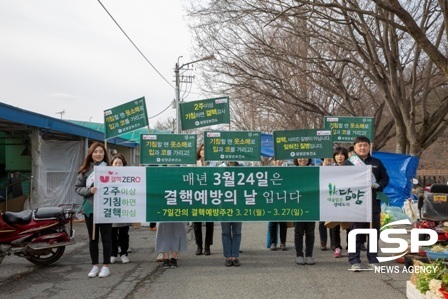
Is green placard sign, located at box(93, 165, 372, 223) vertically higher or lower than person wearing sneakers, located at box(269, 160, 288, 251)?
higher

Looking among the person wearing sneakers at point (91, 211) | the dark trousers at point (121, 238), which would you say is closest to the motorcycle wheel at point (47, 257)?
the dark trousers at point (121, 238)

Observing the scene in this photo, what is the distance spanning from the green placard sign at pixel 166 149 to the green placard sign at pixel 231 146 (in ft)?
1.71

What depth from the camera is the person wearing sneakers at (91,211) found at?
23.6ft

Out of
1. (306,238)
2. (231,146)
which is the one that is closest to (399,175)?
(231,146)

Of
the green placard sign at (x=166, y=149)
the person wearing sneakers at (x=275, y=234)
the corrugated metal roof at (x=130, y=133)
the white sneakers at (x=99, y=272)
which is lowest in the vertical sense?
the white sneakers at (x=99, y=272)

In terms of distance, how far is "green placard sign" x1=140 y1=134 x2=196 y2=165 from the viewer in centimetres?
951

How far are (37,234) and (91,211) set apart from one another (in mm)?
1155

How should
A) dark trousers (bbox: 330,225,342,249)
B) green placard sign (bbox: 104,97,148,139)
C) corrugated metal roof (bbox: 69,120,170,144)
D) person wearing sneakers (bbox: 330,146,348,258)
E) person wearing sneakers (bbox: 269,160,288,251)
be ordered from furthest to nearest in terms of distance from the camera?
corrugated metal roof (bbox: 69,120,170,144) < green placard sign (bbox: 104,97,148,139) < person wearing sneakers (bbox: 269,160,288,251) < dark trousers (bbox: 330,225,342,249) < person wearing sneakers (bbox: 330,146,348,258)

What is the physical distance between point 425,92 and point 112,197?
14.4 m

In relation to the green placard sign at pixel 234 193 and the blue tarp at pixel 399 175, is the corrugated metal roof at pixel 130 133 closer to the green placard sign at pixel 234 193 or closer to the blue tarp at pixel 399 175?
the blue tarp at pixel 399 175

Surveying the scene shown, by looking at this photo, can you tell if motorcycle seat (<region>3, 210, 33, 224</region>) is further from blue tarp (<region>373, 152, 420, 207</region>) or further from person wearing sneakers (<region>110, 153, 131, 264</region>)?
blue tarp (<region>373, 152, 420, 207</region>)

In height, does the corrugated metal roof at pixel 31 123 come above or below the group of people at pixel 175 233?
above

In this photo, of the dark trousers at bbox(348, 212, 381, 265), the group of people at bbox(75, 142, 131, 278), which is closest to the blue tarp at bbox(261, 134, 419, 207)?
the dark trousers at bbox(348, 212, 381, 265)

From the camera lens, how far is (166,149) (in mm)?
9602
